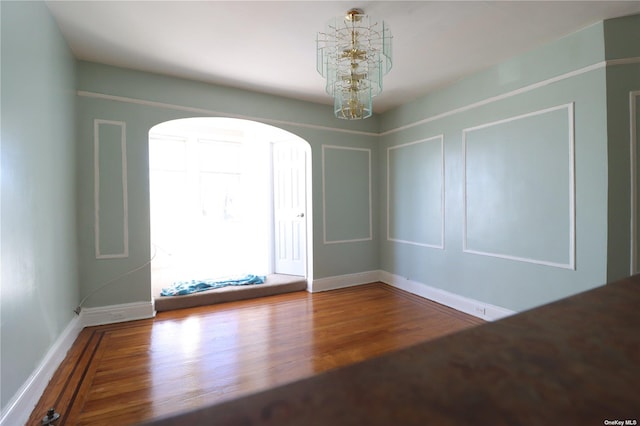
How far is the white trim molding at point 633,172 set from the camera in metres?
2.19

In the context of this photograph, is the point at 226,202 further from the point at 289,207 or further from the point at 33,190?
the point at 33,190

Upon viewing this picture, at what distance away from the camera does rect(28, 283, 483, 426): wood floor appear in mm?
1809

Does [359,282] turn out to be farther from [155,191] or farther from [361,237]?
[155,191]

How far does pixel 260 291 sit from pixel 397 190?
7.78ft

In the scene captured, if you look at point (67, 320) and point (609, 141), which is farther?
point (67, 320)

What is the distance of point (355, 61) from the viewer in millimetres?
2152

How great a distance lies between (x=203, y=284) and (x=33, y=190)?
2.22 metres

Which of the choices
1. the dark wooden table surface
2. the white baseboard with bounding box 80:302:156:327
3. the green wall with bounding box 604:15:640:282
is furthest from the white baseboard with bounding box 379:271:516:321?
the white baseboard with bounding box 80:302:156:327

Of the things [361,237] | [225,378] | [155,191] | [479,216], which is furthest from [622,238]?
[155,191]

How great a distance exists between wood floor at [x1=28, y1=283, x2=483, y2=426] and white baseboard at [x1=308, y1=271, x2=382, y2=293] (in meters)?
0.36

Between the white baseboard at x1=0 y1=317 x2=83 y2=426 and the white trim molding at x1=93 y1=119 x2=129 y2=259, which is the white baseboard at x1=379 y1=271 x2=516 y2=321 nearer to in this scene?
the white trim molding at x1=93 y1=119 x2=129 y2=259

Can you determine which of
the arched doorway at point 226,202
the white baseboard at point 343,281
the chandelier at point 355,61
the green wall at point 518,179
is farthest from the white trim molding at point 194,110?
the white baseboard at point 343,281

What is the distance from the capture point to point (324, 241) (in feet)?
13.5

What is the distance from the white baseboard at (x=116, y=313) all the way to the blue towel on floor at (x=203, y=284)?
0.36m
